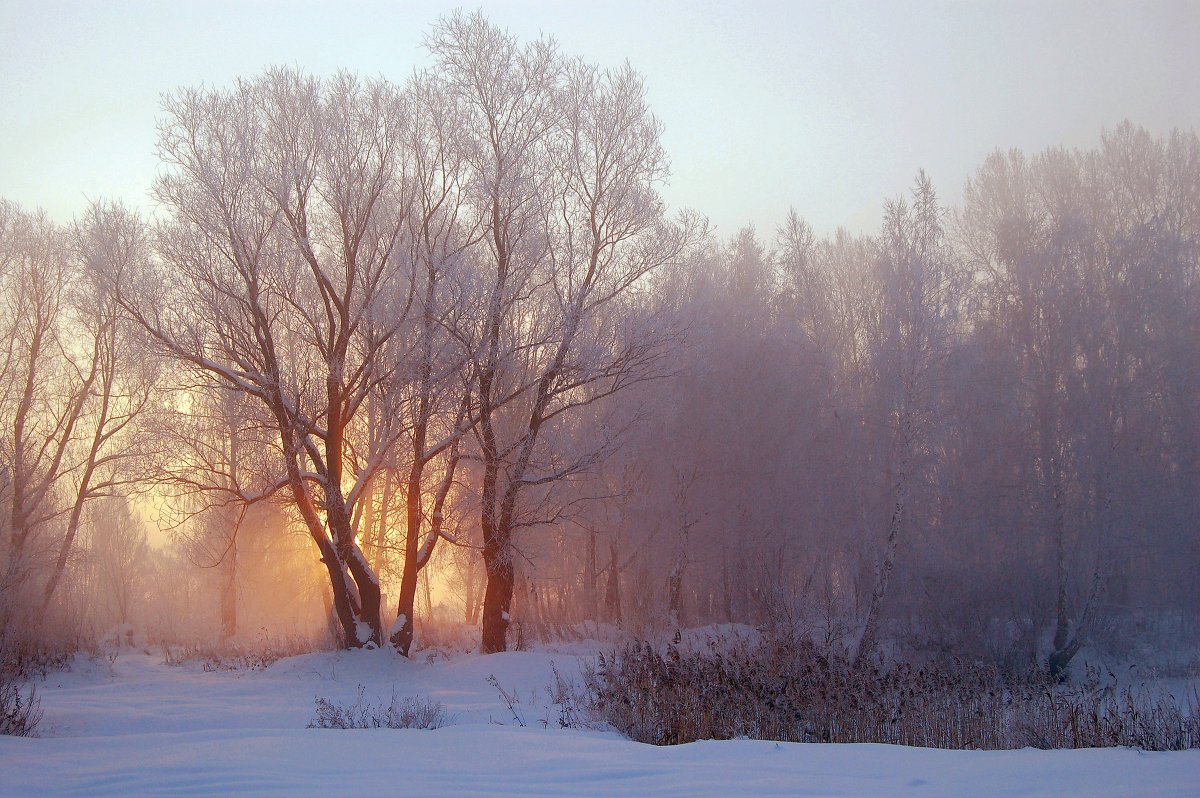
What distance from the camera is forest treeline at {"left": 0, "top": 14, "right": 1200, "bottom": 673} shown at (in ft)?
57.3

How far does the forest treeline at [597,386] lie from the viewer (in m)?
17.5

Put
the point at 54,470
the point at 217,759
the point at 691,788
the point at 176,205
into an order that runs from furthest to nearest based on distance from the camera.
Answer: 1. the point at 54,470
2. the point at 176,205
3. the point at 217,759
4. the point at 691,788

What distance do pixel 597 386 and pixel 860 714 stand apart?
46.9ft


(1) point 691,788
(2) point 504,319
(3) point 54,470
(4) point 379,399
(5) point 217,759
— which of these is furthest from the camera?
(3) point 54,470

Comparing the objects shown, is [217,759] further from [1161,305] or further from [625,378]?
[1161,305]

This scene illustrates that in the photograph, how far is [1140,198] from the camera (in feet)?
78.9

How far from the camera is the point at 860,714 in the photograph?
30.2 feet

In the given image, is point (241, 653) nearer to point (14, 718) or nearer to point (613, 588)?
point (14, 718)

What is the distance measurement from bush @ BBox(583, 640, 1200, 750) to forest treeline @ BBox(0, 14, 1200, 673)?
232 inches

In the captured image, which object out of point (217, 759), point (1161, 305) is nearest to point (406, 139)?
point (217, 759)

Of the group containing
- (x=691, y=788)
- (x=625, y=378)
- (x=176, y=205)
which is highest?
(x=176, y=205)

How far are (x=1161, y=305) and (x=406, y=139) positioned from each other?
1880 cm

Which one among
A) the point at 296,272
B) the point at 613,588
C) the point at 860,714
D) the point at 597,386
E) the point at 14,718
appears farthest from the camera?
the point at 613,588

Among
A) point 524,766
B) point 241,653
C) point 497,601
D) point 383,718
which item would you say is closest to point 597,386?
point 497,601
